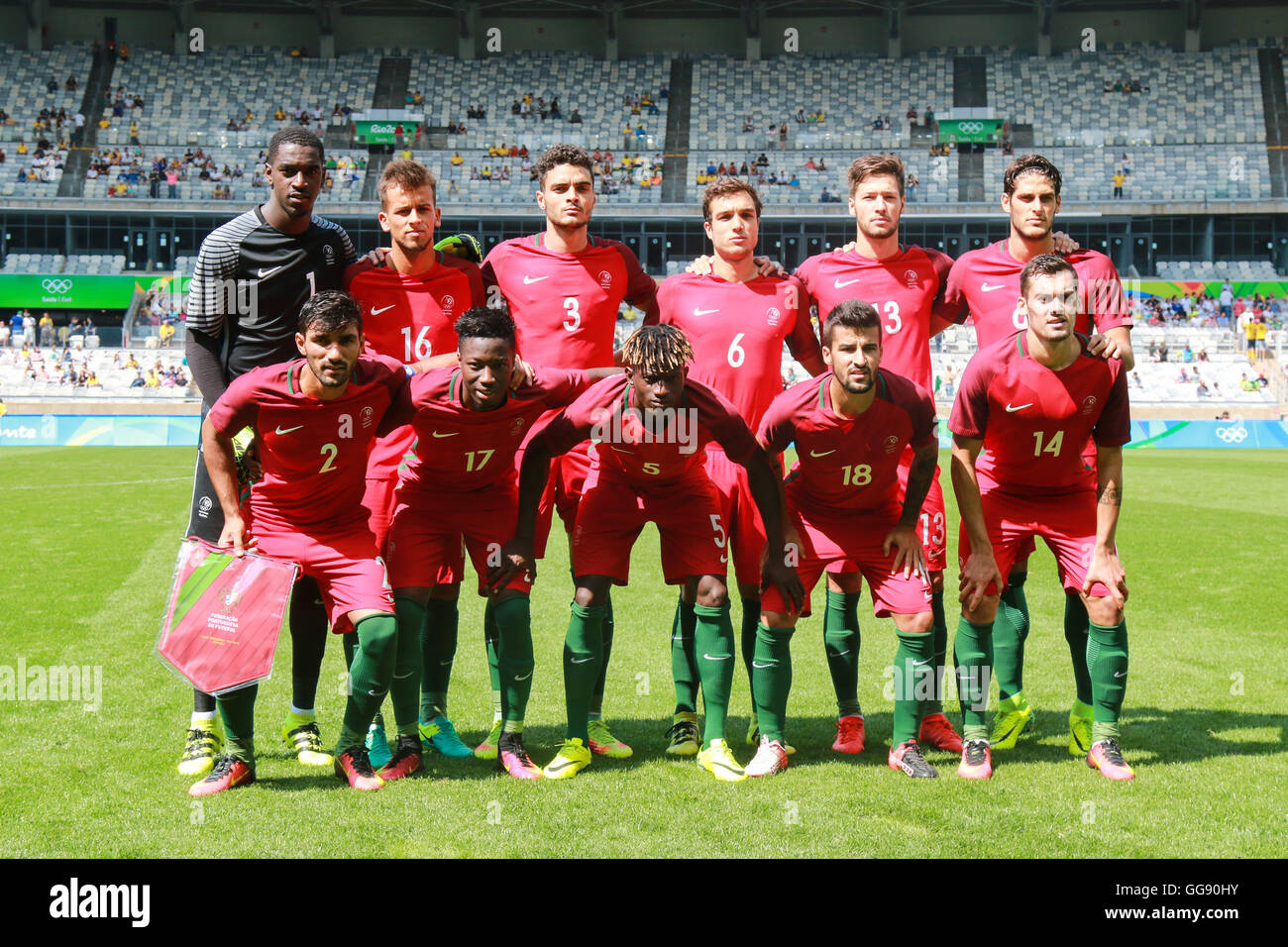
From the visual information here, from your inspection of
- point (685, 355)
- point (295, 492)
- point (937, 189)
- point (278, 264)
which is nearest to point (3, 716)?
point (295, 492)

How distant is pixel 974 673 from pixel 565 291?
269 cm

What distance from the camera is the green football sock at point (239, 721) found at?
15.2 ft

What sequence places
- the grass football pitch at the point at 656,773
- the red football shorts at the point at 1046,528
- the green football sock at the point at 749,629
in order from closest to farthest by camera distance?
the grass football pitch at the point at 656,773 → the red football shorts at the point at 1046,528 → the green football sock at the point at 749,629

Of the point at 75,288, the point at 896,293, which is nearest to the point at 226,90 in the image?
the point at 75,288

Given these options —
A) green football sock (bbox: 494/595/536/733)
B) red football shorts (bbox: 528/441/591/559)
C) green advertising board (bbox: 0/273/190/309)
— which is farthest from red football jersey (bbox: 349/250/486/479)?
green advertising board (bbox: 0/273/190/309)

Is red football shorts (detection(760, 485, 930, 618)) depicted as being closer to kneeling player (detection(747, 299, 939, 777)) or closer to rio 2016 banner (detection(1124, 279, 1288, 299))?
kneeling player (detection(747, 299, 939, 777))

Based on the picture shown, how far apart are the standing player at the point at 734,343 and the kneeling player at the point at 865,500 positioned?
0.35 metres

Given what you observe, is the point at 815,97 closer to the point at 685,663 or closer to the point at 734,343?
the point at 734,343

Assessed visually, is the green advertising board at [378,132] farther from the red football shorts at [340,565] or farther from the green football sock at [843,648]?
the green football sock at [843,648]

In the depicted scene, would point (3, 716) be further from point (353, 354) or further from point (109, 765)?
point (353, 354)

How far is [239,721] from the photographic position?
4660 millimetres

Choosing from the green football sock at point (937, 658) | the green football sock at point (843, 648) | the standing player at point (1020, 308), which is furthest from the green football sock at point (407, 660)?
the standing player at point (1020, 308)

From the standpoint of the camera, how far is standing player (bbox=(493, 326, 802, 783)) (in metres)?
4.83

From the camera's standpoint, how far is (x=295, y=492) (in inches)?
193
